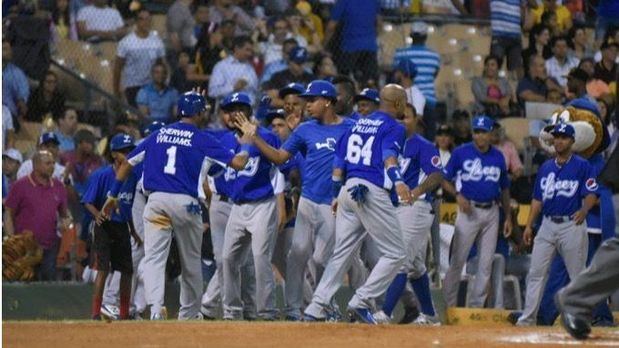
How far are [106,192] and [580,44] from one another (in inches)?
377

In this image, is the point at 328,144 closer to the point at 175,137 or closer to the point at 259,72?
the point at 175,137

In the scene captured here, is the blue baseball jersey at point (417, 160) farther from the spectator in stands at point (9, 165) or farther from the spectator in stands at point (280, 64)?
the spectator in stands at point (280, 64)

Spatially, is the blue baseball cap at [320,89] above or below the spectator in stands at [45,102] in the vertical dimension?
above

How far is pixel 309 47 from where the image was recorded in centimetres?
2070

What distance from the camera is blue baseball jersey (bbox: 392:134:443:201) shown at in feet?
49.2

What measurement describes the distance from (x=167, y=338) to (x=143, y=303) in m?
5.87

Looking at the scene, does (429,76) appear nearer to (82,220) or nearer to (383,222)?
(82,220)

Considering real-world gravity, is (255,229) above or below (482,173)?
below

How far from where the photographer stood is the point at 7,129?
1800cm

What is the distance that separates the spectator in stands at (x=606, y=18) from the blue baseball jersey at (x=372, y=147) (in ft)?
33.8

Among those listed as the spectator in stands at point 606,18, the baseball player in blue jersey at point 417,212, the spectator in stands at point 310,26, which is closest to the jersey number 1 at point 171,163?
the baseball player in blue jersey at point 417,212

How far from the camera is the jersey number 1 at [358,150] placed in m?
13.1

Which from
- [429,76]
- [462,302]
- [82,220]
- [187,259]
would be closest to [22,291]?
[82,220]

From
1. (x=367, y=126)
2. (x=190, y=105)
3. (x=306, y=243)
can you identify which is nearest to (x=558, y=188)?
(x=306, y=243)
